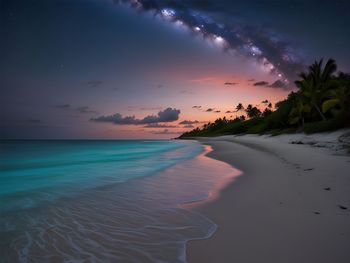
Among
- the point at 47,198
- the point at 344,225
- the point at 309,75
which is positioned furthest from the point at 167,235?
the point at 309,75

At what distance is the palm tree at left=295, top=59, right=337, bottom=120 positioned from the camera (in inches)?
1198

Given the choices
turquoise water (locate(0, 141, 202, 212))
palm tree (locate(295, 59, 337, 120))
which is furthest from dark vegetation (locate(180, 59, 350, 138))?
turquoise water (locate(0, 141, 202, 212))

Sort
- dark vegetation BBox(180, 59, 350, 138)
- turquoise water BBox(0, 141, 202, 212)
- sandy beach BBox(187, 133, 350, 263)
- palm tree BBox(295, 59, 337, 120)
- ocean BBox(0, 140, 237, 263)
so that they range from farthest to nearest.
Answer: palm tree BBox(295, 59, 337, 120) < dark vegetation BBox(180, 59, 350, 138) < turquoise water BBox(0, 141, 202, 212) < ocean BBox(0, 140, 237, 263) < sandy beach BBox(187, 133, 350, 263)

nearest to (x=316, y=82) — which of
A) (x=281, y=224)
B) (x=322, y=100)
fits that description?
(x=322, y=100)

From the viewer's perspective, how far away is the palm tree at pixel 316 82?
99.8ft

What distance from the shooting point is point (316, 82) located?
31938 mm

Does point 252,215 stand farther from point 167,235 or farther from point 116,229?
point 116,229

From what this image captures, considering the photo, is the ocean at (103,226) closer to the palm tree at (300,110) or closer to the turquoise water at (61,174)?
the turquoise water at (61,174)

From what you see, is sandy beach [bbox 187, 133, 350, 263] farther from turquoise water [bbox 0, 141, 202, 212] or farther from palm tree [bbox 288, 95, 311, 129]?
palm tree [bbox 288, 95, 311, 129]

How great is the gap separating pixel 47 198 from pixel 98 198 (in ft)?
4.80

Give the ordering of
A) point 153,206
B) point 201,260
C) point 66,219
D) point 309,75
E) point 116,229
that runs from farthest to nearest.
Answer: point 309,75 → point 153,206 → point 66,219 → point 116,229 → point 201,260

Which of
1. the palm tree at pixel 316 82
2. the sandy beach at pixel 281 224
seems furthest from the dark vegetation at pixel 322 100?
the sandy beach at pixel 281 224

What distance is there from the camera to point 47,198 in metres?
5.30

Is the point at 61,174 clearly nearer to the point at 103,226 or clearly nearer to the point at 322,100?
the point at 103,226
